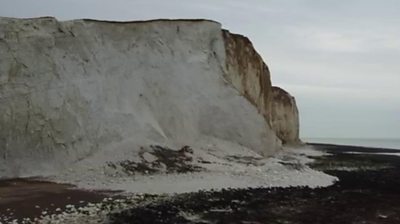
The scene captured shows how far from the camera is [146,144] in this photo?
66.5 ft

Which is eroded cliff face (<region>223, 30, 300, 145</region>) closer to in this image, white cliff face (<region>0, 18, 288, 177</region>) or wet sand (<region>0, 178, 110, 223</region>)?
white cliff face (<region>0, 18, 288, 177</region>)

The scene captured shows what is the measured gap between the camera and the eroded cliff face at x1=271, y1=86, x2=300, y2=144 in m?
44.5

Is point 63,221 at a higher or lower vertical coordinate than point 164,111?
lower

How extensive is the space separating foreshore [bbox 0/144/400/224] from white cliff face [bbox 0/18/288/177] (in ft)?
7.36

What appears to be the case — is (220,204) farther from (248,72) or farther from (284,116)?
(284,116)

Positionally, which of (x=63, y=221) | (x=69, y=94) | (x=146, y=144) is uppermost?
(x=69, y=94)

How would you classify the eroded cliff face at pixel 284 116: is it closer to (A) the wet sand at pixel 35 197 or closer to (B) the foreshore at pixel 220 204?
(B) the foreshore at pixel 220 204

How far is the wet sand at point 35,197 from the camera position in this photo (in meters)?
11.5

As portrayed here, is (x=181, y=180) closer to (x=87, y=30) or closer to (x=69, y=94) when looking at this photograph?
(x=69, y=94)

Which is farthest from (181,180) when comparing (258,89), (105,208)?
(258,89)

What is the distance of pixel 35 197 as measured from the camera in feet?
44.2

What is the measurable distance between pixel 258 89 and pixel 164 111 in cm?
1013

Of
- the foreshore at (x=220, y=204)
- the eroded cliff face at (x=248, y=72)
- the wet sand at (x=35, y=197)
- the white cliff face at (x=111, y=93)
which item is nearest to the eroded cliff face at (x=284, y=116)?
the eroded cliff face at (x=248, y=72)

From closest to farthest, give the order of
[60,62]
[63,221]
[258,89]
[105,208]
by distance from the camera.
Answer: [63,221], [105,208], [60,62], [258,89]
